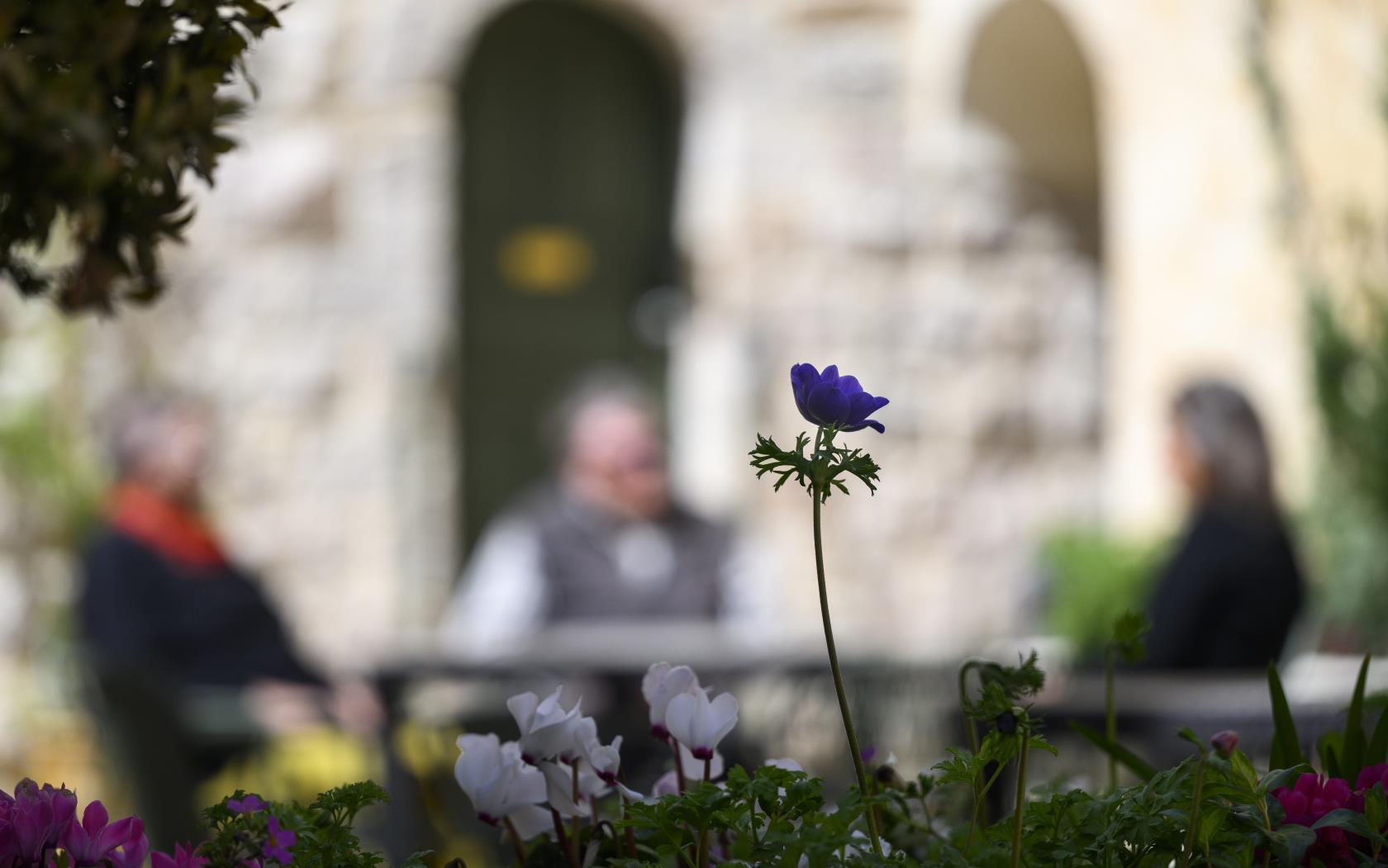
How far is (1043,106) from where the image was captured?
8.30 meters

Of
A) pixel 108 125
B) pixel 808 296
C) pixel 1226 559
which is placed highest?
pixel 808 296

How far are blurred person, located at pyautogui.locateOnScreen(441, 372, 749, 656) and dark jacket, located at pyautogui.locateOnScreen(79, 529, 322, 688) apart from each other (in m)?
0.60

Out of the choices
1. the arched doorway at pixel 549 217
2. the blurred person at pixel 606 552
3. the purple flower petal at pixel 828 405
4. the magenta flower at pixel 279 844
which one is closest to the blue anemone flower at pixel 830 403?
the purple flower petal at pixel 828 405

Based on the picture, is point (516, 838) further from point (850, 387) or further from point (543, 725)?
point (850, 387)

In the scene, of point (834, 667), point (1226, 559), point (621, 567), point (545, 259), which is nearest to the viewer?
point (834, 667)

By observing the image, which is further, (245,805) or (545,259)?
(545,259)

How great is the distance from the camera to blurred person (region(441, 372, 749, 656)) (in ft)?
16.3

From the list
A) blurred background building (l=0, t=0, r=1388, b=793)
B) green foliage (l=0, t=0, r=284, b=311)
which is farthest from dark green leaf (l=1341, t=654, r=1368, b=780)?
blurred background building (l=0, t=0, r=1388, b=793)

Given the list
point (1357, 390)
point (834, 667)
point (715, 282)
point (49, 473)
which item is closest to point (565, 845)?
point (834, 667)

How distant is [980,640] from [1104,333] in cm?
179

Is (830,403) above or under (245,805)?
above

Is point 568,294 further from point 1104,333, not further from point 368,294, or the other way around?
point 1104,333

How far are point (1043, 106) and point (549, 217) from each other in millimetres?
2481

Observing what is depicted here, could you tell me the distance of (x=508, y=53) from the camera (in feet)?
26.1
